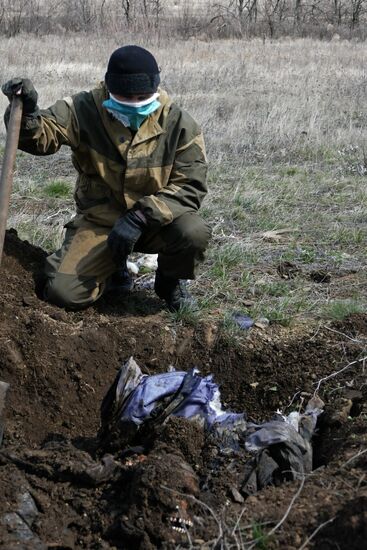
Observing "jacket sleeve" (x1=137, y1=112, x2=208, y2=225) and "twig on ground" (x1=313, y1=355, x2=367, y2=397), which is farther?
"jacket sleeve" (x1=137, y1=112, x2=208, y2=225)

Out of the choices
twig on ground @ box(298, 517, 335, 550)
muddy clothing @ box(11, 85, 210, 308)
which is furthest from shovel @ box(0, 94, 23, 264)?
twig on ground @ box(298, 517, 335, 550)

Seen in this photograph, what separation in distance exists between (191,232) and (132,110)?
0.73 m

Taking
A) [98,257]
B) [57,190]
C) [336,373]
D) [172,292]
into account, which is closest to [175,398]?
[336,373]

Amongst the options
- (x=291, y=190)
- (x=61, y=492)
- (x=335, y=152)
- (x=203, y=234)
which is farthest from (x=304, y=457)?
(x=335, y=152)

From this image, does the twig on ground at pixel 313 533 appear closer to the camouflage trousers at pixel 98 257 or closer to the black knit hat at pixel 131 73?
the camouflage trousers at pixel 98 257

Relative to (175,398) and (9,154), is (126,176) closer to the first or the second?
(9,154)

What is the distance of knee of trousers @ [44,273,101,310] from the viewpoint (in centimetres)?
441

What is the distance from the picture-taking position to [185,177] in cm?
439

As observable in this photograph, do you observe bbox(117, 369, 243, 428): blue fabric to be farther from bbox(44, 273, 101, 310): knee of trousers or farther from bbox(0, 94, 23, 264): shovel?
bbox(0, 94, 23, 264): shovel

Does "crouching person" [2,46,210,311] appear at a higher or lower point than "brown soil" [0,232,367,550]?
higher

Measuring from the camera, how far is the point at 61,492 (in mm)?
2967

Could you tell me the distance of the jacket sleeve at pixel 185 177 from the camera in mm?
4324

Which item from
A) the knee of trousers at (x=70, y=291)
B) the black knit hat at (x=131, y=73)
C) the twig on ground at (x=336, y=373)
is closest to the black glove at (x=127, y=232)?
the knee of trousers at (x=70, y=291)

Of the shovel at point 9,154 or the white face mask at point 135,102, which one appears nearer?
the shovel at point 9,154
